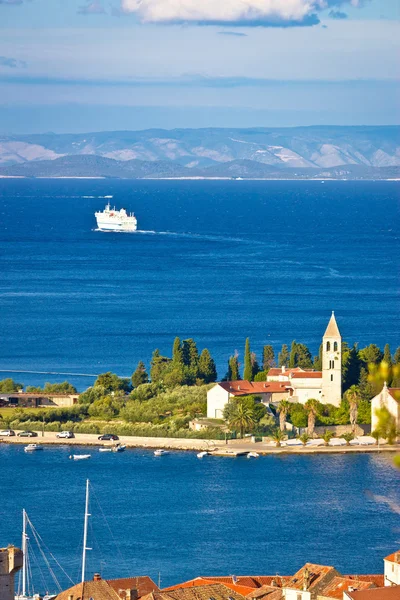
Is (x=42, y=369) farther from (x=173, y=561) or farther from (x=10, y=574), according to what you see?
(x=10, y=574)

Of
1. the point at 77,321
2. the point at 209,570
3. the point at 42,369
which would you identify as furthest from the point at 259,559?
the point at 77,321

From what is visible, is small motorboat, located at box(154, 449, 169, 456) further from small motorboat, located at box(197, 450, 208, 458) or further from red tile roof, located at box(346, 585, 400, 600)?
red tile roof, located at box(346, 585, 400, 600)

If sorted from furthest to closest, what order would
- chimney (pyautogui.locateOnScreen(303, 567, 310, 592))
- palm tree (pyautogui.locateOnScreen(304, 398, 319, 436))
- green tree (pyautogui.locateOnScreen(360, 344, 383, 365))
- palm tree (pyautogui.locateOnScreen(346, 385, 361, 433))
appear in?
1. green tree (pyautogui.locateOnScreen(360, 344, 383, 365))
2. palm tree (pyautogui.locateOnScreen(346, 385, 361, 433))
3. palm tree (pyautogui.locateOnScreen(304, 398, 319, 436))
4. chimney (pyautogui.locateOnScreen(303, 567, 310, 592))

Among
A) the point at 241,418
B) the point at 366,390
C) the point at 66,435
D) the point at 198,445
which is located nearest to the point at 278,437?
the point at 241,418

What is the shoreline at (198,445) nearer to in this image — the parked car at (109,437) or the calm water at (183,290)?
the parked car at (109,437)

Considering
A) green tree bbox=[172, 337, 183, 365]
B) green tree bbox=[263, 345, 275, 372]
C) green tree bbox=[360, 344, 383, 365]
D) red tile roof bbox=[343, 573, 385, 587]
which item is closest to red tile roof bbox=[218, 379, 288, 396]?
green tree bbox=[360, 344, 383, 365]
